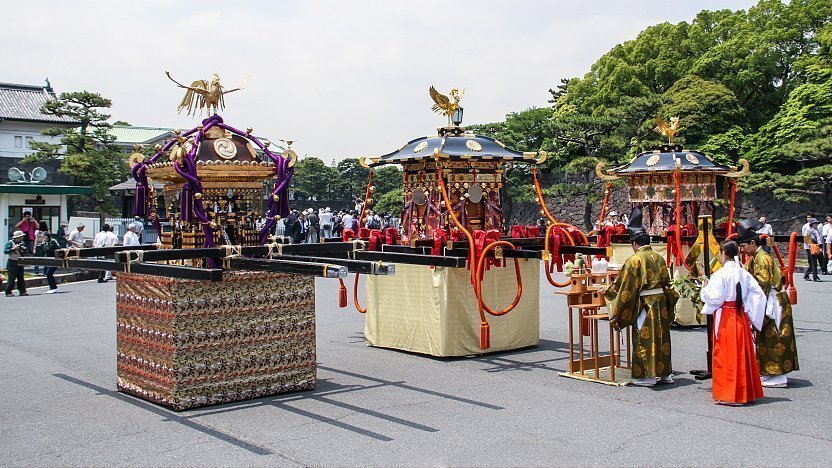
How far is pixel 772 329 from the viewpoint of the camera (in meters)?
7.50

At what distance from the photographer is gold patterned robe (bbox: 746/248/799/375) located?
24.4ft

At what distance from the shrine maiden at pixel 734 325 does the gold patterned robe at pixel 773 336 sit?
516mm

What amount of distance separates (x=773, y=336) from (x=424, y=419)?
377 centimetres

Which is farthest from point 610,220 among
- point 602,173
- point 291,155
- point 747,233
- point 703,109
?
point 703,109

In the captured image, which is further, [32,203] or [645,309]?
[32,203]

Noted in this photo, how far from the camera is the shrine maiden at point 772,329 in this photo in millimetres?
7434

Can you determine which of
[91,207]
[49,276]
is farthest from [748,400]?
[91,207]

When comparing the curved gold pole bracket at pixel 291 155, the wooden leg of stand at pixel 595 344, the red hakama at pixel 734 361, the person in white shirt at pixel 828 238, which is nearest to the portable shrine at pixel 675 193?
the wooden leg of stand at pixel 595 344

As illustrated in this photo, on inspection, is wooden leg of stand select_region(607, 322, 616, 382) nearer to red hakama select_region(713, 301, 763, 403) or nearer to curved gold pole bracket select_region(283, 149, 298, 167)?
red hakama select_region(713, 301, 763, 403)

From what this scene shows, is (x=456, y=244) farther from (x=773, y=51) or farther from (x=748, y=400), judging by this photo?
(x=773, y=51)

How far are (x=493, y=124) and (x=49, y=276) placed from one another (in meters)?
22.8

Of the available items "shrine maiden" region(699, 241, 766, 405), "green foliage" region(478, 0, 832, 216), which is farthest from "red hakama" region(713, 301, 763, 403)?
"green foliage" region(478, 0, 832, 216)

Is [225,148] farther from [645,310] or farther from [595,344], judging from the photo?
[645,310]

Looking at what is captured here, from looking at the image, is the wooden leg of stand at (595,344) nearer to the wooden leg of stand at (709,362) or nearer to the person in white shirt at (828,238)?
the wooden leg of stand at (709,362)
